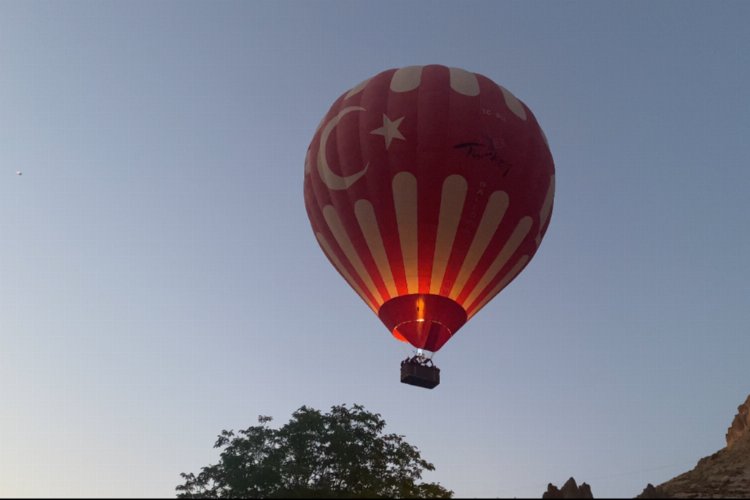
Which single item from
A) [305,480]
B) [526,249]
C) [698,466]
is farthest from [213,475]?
[698,466]

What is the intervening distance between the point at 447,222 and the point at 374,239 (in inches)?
109

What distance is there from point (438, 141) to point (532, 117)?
5.30m

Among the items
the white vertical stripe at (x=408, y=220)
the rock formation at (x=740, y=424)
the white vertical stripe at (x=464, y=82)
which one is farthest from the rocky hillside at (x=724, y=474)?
the white vertical stripe at (x=464, y=82)

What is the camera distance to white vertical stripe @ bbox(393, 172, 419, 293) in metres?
29.2

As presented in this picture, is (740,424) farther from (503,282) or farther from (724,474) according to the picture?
(503,282)

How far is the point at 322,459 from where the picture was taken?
106 ft

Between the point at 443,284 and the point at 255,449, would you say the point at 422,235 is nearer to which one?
the point at 443,284

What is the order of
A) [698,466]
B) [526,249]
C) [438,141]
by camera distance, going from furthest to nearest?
[526,249], [438,141], [698,466]

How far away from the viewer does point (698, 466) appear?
2623 cm

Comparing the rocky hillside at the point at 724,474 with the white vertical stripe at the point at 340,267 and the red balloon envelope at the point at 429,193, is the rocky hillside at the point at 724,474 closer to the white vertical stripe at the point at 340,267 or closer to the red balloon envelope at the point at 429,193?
the red balloon envelope at the point at 429,193

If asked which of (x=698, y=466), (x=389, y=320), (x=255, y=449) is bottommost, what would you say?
(x=698, y=466)

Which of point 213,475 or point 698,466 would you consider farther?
point 213,475

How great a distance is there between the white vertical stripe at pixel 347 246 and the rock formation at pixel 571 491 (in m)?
10.4

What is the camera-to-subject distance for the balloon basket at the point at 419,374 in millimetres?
28984
